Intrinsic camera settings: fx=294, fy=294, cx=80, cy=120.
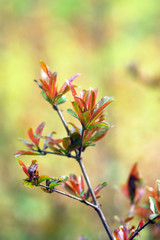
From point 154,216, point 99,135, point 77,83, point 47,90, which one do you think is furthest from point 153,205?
point 77,83

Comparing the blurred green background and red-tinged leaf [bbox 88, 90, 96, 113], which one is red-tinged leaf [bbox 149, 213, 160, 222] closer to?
red-tinged leaf [bbox 88, 90, 96, 113]

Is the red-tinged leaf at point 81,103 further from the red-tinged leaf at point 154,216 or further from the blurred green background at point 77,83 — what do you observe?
the blurred green background at point 77,83

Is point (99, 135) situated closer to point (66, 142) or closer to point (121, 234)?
point (66, 142)

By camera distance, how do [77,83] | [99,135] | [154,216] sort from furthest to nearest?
[77,83] → [99,135] → [154,216]

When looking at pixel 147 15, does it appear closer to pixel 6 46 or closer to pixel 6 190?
pixel 6 46

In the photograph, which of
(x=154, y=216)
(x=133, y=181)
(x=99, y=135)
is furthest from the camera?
(x=133, y=181)

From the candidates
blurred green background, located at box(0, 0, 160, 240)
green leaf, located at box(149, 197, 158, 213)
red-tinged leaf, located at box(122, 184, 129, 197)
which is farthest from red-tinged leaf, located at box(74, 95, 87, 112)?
blurred green background, located at box(0, 0, 160, 240)

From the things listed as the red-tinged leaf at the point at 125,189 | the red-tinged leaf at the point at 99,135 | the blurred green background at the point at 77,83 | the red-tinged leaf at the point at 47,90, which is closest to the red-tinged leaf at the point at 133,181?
the red-tinged leaf at the point at 125,189

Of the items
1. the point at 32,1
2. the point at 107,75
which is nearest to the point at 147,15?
the point at 107,75

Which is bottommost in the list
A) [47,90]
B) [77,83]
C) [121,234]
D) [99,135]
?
[121,234]
